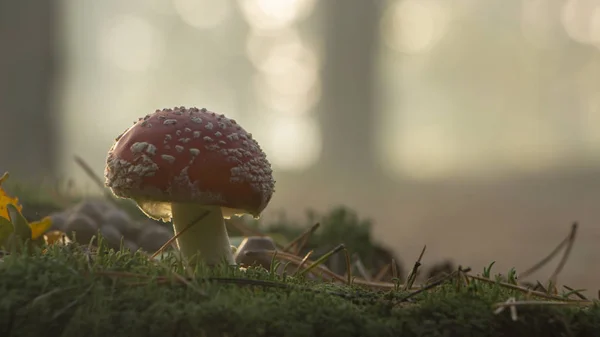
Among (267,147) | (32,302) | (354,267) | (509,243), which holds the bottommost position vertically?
(32,302)

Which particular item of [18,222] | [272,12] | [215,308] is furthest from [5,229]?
[272,12]

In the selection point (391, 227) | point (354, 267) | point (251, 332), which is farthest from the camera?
point (391, 227)

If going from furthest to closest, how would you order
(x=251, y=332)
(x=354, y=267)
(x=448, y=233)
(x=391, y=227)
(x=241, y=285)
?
(x=391, y=227) < (x=448, y=233) < (x=354, y=267) < (x=241, y=285) < (x=251, y=332)

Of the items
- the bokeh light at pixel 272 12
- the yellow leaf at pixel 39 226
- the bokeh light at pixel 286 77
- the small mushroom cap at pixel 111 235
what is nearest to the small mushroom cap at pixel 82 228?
the small mushroom cap at pixel 111 235

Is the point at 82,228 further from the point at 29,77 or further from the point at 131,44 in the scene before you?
the point at 131,44

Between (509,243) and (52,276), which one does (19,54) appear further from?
(52,276)

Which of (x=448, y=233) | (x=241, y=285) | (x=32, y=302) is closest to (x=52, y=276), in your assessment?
(x=32, y=302)

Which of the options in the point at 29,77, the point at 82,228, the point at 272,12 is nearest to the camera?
the point at 82,228
